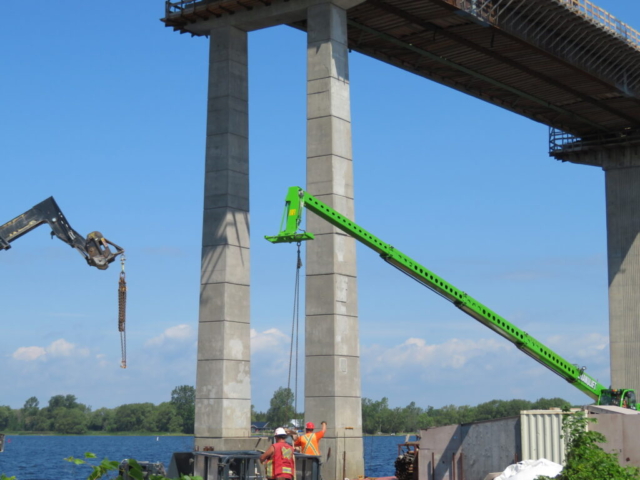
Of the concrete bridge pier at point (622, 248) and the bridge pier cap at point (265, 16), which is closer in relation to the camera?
the bridge pier cap at point (265, 16)

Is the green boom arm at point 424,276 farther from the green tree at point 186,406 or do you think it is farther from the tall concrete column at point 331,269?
the green tree at point 186,406

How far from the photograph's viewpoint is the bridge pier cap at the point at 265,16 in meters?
36.3

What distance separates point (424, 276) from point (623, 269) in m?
33.4

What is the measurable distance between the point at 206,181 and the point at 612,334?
32990 mm

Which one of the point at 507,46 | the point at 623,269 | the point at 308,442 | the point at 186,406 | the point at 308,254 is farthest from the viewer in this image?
the point at 186,406

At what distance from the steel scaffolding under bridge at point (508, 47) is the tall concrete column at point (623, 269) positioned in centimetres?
605

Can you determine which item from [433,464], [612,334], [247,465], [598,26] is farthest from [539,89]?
[247,465]

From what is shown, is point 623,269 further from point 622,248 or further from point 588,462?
point 588,462

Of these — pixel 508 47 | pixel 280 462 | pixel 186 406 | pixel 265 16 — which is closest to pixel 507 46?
pixel 508 47

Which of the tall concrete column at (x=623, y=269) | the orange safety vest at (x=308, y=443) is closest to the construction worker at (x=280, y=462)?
the orange safety vest at (x=308, y=443)

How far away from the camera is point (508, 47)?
4325cm

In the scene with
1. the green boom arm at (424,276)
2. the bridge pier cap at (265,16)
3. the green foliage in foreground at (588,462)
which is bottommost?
the green foliage in foreground at (588,462)

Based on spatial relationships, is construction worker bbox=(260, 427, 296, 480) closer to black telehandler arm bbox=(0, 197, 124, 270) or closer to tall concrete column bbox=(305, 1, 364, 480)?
black telehandler arm bbox=(0, 197, 124, 270)

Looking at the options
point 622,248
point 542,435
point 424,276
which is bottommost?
point 542,435
